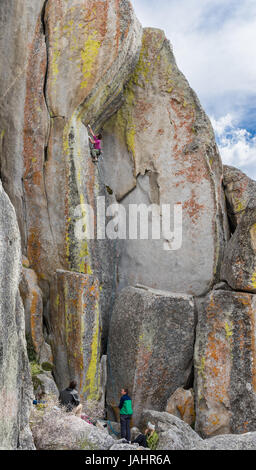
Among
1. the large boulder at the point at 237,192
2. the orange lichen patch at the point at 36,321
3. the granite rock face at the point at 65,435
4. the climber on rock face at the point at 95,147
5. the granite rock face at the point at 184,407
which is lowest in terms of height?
the granite rock face at the point at 184,407

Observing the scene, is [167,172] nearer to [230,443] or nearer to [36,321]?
[36,321]

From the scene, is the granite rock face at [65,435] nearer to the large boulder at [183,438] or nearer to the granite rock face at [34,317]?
the large boulder at [183,438]

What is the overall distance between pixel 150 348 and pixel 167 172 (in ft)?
22.6

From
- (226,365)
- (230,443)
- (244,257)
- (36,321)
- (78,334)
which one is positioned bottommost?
(230,443)

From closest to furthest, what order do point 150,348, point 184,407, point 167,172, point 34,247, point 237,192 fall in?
point 184,407
point 150,348
point 34,247
point 167,172
point 237,192

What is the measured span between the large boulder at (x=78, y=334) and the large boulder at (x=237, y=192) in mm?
7275

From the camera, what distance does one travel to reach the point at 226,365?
13359 mm

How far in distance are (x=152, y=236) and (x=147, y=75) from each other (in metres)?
6.65

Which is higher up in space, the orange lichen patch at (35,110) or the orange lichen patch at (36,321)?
the orange lichen patch at (35,110)

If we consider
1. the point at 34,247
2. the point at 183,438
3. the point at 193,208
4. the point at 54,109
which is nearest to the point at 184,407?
the point at 183,438

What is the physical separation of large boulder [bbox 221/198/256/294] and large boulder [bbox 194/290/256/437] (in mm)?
400

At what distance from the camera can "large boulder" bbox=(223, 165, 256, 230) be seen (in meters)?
17.7

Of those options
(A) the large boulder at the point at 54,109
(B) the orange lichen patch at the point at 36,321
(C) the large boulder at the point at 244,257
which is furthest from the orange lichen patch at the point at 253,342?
(B) the orange lichen patch at the point at 36,321

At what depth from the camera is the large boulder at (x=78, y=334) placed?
1318 cm
